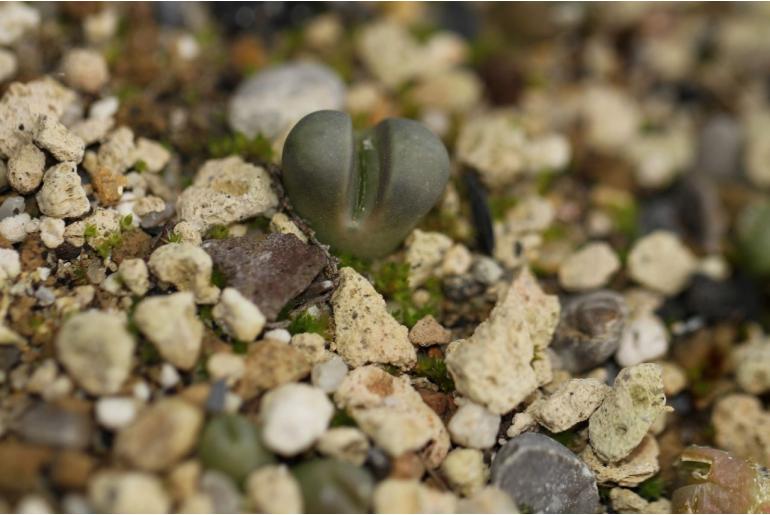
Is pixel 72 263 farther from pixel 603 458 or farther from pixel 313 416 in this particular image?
pixel 603 458

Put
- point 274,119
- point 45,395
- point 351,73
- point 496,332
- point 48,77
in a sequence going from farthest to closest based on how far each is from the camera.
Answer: point 351,73 → point 274,119 → point 48,77 → point 496,332 → point 45,395

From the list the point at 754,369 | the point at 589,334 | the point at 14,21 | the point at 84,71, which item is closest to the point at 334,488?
the point at 589,334

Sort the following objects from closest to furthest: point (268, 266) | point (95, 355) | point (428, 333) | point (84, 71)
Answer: point (95, 355) → point (268, 266) → point (428, 333) → point (84, 71)

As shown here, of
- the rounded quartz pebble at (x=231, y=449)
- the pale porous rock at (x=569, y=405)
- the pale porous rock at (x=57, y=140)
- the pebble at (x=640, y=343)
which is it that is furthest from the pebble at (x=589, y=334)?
the pale porous rock at (x=57, y=140)

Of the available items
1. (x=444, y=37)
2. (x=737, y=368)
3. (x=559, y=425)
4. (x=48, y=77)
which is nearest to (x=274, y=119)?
(x=48, y=77)

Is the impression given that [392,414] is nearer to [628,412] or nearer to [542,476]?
[542,476]

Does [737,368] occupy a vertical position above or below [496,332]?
below
